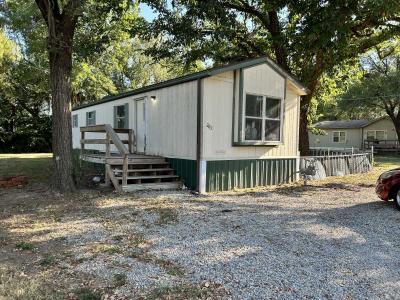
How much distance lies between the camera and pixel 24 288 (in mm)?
3779

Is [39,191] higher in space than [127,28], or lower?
lower

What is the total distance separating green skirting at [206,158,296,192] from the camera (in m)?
10.2

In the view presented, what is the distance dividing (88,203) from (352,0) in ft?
28.6

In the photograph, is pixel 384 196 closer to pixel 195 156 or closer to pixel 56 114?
pixel 195 156

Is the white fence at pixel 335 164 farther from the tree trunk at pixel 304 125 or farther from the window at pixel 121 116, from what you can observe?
the window at pixel 121 116

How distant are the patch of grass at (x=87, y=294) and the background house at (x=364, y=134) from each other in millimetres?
32342

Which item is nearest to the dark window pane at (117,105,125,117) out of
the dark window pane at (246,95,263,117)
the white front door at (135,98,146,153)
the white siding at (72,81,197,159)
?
the white siding at (72,81,197,159)

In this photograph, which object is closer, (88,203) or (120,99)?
(88,203)

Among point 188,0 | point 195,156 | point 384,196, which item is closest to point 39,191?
point 195,156

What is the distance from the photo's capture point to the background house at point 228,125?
10047 millimetres

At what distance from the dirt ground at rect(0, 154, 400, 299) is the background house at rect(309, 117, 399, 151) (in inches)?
1113

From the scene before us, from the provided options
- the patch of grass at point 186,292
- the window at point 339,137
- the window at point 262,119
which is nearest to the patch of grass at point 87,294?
the patch of grass at point 186,292

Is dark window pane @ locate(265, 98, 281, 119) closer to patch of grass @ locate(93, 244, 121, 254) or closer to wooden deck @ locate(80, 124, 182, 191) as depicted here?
wooden deck @ locate(80, 124, 182, 191)

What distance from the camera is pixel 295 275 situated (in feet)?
13.9
